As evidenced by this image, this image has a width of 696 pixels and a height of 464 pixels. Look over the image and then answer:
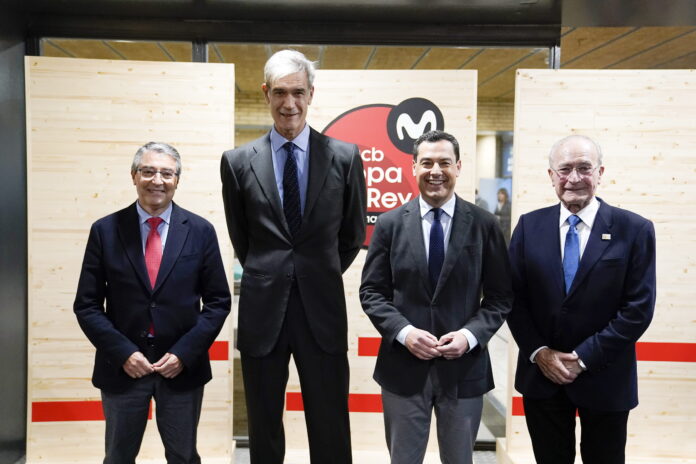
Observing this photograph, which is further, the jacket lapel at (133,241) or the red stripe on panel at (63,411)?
the red stripe on panel at (63,411)

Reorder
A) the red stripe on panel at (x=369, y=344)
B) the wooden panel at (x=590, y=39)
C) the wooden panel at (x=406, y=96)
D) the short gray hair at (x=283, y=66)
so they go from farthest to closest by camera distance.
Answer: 1. the wooden panel at (x=590, y=39)
2. the red stripe on panel at (x=369, y=344)
3. the wooden panel at (x=406, y=96)
4. the short gray hair at (x=283, y=66)

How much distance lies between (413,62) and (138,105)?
208cm

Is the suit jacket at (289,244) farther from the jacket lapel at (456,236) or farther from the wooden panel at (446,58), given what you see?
the wooden panel at (446,58)

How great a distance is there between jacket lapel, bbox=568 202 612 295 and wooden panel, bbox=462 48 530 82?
2.02 meters

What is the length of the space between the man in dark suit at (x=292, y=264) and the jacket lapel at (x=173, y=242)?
32 cm

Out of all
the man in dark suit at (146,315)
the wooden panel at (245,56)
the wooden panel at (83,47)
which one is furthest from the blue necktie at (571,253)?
the wooden panel at (83,47)

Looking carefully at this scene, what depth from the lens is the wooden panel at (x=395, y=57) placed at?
399cm

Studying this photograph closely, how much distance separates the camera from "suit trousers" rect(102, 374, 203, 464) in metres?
2.27

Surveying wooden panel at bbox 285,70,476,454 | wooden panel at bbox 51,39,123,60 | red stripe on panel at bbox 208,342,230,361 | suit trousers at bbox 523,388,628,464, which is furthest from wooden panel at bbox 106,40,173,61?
suit trousers at bbox 523,388,628,464

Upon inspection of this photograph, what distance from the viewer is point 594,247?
85.2 inches

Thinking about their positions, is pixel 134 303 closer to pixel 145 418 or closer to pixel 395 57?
pixel 145 418

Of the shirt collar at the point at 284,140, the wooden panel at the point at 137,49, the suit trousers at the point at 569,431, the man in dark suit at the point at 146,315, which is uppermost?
the wooden panel at the point at 137,49

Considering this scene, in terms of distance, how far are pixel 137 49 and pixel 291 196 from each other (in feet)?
8.09

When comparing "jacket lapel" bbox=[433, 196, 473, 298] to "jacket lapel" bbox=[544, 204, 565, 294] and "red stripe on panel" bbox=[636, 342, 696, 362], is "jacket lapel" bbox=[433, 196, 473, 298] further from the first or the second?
"red stripe on panel" bbox=[636, 342, 696, 362]
